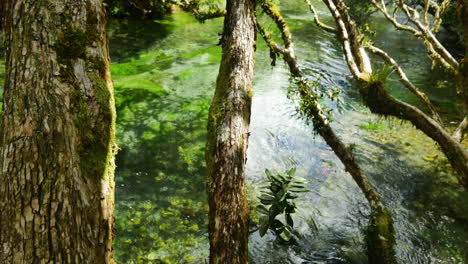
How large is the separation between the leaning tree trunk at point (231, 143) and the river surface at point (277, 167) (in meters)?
0.94

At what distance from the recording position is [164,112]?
5.89 meters

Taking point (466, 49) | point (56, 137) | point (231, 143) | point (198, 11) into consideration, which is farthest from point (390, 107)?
point (198, 11)

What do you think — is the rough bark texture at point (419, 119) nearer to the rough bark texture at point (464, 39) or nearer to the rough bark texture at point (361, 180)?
the rough bark texture at point (464, 39)

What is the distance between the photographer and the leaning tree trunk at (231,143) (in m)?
1.53

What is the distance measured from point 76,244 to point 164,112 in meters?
4.75

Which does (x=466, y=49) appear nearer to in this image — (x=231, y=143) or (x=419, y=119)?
(x=419, y=119)

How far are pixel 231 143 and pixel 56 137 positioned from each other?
2.97ft

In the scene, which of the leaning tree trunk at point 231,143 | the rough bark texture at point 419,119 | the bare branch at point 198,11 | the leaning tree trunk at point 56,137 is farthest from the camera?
the bare branch at point 198,11

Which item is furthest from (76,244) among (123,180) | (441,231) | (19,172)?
(441,231)

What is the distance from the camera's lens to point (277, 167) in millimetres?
4828

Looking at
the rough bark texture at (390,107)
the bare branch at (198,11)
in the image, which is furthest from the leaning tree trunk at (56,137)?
the bare branch at (198,11)

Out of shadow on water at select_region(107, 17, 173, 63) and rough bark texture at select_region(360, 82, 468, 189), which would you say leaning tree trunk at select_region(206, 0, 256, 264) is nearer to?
rough bark texture at select_region(360, 82, 468, 189)

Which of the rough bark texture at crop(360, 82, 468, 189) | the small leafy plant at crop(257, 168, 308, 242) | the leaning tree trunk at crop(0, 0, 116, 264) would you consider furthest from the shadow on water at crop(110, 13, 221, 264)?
the rough bark texture at crop(360, 82, 468, 189)

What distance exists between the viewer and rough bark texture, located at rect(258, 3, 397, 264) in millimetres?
2795
